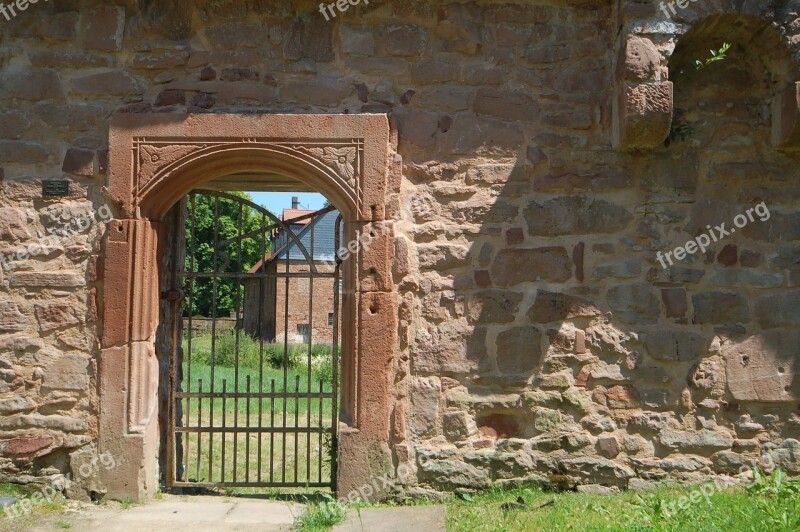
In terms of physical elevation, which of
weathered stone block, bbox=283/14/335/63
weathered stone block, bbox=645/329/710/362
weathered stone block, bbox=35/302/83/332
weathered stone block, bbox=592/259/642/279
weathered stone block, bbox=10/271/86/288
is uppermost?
weathered stone block, bbox=283/14/335/63

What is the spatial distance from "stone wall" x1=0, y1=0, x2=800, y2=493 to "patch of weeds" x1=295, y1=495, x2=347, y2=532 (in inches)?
21.3

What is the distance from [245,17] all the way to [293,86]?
0.53 m

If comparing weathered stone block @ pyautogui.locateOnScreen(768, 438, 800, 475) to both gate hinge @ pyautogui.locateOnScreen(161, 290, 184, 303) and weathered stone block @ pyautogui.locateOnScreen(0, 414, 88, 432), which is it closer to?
gate hinge @ pyautogui.locateOnScreen(161, 290, 184, 303)

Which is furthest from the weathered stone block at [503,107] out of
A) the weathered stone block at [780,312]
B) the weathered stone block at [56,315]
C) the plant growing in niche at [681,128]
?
the weathered stone block at [56,315]

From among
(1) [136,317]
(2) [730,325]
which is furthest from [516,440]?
(1) [136,317]

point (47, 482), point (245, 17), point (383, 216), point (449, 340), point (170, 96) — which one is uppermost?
point (245, 17)

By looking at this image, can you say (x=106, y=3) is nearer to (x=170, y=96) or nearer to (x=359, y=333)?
(x=170, y=96)

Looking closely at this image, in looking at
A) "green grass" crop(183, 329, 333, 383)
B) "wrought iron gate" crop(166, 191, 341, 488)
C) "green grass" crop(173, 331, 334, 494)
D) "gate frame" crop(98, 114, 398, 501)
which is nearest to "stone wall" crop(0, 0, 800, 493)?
"gate frame" crop(98, 114, 398, 501)

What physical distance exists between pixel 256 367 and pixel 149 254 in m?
6.41

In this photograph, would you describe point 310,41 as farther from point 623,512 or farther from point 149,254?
point 623,512

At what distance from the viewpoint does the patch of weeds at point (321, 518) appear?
146 inches

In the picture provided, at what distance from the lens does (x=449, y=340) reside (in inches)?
170

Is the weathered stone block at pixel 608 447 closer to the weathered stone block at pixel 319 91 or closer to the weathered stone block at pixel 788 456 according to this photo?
the weathered stone block at pixel 788 456

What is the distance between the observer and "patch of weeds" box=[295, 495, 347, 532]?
3717mm
